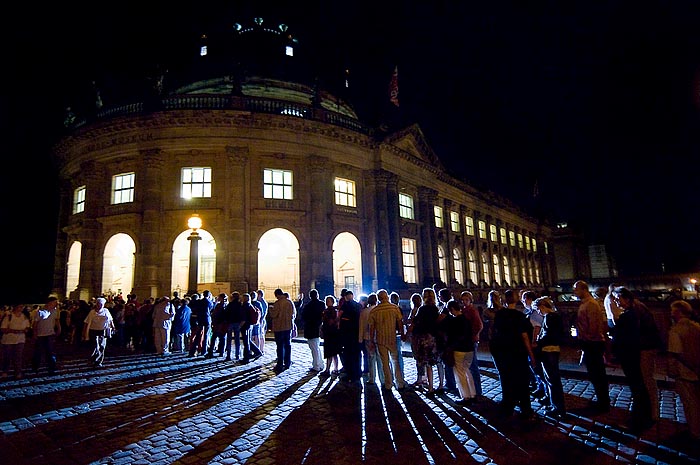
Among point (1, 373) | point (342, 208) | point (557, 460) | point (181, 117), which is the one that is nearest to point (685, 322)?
point (557, 460)

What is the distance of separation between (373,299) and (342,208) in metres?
15.3

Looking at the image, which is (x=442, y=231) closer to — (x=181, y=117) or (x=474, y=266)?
(x=474, y=266)

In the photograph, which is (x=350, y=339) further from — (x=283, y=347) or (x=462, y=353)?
(x=462, y=353)

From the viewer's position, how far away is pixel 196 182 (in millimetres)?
21250

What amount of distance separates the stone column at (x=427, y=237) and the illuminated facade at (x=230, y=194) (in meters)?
2.01

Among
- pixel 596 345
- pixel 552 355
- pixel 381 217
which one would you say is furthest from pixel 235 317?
pixel 381 217

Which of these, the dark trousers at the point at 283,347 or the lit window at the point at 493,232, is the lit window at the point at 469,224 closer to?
the lit window at the point at 493,232

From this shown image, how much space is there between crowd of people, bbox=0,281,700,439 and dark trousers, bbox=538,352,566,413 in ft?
0.05

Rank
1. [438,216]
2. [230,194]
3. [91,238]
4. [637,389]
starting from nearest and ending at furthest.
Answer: [637,389]
[230,194]
[91,238]
[438,216]

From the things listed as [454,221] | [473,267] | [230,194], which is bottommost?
[473,267]

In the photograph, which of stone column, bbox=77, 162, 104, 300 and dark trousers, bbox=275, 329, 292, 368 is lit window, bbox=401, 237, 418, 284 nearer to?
dark trousers, bbox=275, 329, 292, 368

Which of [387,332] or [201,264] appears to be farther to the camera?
[201,264]

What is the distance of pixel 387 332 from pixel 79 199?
81.0 ft

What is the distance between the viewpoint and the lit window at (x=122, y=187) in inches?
865
